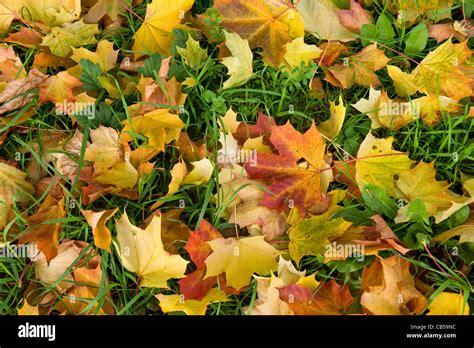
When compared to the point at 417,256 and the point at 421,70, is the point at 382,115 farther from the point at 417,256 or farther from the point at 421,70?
the point at 417,256

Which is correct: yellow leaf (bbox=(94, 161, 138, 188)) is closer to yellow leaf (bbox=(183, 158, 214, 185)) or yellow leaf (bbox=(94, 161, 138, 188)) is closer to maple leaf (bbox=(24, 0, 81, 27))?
yellow leaf (bbox=(183, 158, 214, 185))

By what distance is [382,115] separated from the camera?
2.17 metres

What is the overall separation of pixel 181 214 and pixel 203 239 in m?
0.16

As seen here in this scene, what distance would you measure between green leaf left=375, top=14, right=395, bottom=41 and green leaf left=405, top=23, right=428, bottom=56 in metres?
0.07

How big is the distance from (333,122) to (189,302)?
2.60 feet

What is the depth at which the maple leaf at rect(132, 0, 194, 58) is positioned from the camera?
2.24 metres

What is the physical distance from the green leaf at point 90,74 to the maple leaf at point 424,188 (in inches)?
43.6

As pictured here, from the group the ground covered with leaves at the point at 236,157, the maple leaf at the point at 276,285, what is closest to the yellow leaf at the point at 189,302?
the ground covered with leaves at the point at 236,157

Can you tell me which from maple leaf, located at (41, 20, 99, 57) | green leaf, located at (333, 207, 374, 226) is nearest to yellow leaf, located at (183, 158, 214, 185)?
green leaf, located at (333, 207, 374, 226)

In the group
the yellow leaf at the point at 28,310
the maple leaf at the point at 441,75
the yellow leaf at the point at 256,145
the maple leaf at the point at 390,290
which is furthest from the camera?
the maple leaf at the point at 441,75

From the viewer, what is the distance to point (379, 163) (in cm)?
204

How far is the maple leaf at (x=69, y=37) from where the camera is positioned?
2.26 m

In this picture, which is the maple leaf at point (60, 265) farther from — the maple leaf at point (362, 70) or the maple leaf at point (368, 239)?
the maple leaf at point (362, 70)

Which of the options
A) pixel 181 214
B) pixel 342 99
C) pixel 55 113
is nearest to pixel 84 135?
pixel 55 113
